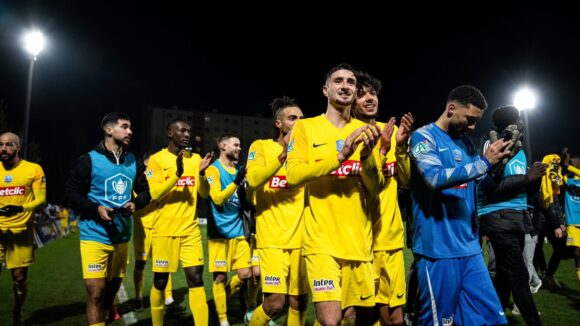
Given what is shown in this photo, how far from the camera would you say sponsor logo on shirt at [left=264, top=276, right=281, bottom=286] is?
14.7 ft

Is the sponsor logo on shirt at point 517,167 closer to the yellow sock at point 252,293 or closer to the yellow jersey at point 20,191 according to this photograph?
the yellow sock at point 252,293

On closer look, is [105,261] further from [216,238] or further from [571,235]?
[571,235]

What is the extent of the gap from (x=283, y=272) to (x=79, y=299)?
18.2ft

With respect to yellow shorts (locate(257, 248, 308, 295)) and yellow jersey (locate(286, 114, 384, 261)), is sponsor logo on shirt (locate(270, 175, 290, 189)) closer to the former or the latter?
yellow shorts (locate(257, 248, 308, 295))

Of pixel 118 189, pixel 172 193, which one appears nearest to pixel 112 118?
pixel 118 189

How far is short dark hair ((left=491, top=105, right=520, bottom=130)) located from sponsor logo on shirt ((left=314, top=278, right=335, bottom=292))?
2776mm

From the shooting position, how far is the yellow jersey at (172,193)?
599 centimetres

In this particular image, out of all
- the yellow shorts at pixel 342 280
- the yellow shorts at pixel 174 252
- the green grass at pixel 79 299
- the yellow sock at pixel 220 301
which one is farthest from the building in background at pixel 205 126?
the yellow shorts at pixel 342 280

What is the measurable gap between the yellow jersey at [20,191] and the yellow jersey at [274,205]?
3.76 meters

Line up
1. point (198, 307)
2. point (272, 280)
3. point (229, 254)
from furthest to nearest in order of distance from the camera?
point (229, 254) → point (198, 307) → point (272, 280)

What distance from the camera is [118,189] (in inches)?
204

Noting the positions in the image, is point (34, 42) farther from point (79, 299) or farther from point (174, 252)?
point (174, 252)

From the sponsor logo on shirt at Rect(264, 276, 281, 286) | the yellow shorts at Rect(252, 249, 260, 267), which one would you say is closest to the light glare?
the yellow shorts at Rect(252, 249, 260, 267)

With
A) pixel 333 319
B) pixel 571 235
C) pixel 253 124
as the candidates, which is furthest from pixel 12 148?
pixel 253 124
